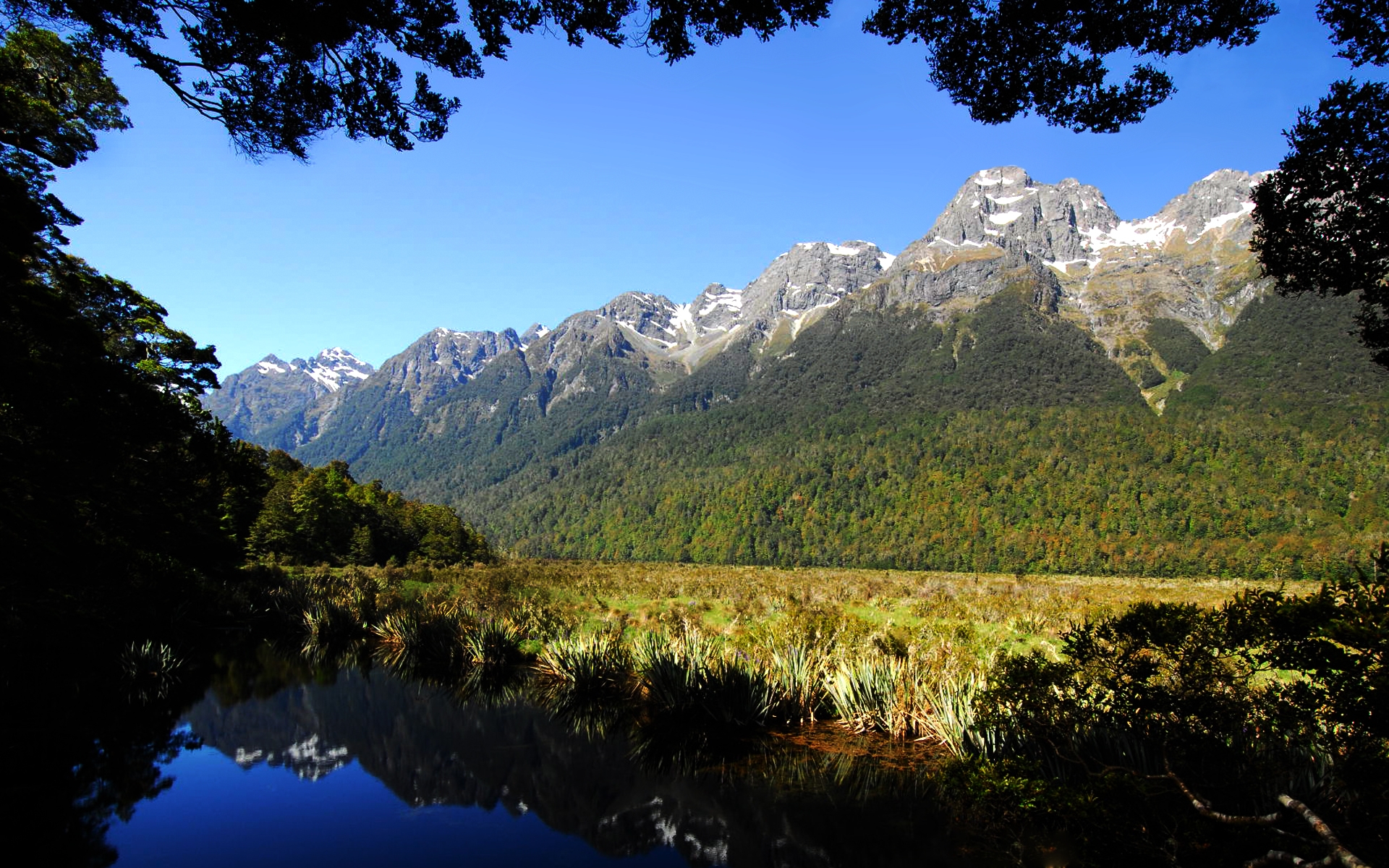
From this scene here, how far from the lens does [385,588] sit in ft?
75.0

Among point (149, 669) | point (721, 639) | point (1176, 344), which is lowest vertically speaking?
point (721, 639)

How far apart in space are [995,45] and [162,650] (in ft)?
53.2

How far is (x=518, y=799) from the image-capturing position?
7.26 meters

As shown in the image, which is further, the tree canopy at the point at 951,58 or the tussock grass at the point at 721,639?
the tussock grass at the point at 721,639

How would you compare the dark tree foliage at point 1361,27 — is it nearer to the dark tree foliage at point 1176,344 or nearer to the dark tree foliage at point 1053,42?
the dark tree foliage at point 1053,42

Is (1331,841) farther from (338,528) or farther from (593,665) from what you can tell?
(338,528)

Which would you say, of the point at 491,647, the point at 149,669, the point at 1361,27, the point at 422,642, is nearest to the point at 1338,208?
the point at 1361,27

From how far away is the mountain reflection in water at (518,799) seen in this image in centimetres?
597

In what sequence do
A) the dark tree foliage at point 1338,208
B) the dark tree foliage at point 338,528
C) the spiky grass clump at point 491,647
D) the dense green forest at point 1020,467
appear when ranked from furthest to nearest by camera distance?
the dense green forest at point 1020,467 < the dark tree foliage at point 338,528 < the spiky grass clump at point 491,647 < the dark tree foliage at point 1338,208

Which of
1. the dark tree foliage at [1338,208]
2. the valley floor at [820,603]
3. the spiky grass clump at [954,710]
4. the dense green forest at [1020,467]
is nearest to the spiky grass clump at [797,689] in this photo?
the valley floor at [820,603]

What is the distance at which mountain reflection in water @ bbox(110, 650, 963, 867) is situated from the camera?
19.6 ft

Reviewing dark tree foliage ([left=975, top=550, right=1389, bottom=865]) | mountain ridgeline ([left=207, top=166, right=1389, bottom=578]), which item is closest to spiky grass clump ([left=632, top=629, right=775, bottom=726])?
dark tree foliage ([left=975, top=550, right=1389, bottom=865])

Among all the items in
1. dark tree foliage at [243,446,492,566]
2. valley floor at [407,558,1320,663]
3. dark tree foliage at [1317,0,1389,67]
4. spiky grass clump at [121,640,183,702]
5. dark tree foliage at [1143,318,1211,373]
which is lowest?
valley floor at [407,558,1320,663]

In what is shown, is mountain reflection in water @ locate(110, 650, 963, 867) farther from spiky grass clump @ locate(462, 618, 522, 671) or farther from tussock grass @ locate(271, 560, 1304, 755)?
spiky grass clump @ locate(462, 618, 522, 671)
